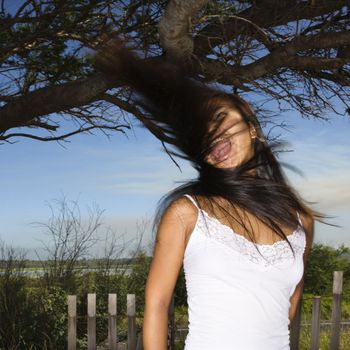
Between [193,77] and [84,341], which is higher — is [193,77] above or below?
above

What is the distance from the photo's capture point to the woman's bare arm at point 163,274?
1507mm

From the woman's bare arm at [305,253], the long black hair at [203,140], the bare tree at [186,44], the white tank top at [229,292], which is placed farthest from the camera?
the bare tree at [186,44]

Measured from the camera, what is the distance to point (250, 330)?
1.52m

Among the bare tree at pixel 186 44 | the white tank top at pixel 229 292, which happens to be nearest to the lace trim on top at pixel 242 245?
the white tank top at pixel 229 292

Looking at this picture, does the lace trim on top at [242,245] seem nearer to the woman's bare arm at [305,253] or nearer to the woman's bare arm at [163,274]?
the woman's bare arm at [163,274]

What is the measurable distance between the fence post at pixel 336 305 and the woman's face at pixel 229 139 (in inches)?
156

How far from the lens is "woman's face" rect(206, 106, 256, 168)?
1719mm

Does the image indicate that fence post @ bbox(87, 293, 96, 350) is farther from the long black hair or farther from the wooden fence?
the long black hair

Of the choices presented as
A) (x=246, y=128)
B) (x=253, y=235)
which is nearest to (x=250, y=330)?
(x=253, y=235)

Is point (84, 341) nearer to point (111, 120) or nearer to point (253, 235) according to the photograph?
point (111, 120)

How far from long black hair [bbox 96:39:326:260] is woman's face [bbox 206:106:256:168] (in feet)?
0.04

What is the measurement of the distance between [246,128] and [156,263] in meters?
0.51

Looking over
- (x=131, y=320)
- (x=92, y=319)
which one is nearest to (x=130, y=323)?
(x=131, y=320)

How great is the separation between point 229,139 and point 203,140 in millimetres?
84
